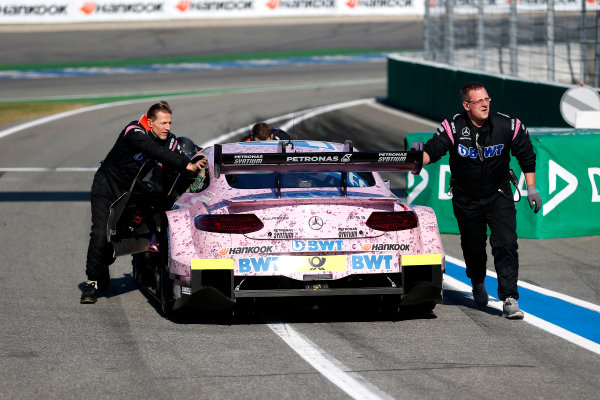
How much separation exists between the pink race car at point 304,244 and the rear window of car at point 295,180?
33 centimetres

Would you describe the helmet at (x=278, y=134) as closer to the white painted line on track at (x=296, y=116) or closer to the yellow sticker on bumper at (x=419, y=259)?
the yellow sticker on bumper at (x=419, y=259)

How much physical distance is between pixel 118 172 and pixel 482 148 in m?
2.97

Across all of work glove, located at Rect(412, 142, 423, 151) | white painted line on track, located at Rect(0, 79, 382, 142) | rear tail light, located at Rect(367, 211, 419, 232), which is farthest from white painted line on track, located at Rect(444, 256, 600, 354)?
white painted line on track, located at Rect(0, 79, 382, 142)

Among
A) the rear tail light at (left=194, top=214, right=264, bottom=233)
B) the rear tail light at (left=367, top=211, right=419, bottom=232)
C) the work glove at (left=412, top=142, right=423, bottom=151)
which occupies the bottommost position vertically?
the rear tail light at (left=367, top=211, right=419, bottom=232)

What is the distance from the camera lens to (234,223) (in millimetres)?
7980

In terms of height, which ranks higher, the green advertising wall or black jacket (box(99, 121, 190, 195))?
black jacket (box(99, 121, 190, 195))

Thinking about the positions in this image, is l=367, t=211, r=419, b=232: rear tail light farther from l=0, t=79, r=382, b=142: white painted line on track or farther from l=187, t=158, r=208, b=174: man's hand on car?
l=0, t=79, r=382, b=142: white painted line on track

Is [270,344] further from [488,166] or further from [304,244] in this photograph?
[488,166]

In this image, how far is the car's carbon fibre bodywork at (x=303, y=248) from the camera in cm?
793

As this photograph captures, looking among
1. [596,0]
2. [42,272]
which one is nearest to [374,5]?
[596,0]

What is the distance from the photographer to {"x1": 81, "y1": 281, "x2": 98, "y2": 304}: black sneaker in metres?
9.23

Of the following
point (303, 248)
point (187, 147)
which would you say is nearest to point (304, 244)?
point (303, 248)

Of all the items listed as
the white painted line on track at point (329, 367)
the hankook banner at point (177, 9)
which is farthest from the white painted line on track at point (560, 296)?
the hankook banner at point (177, 9)

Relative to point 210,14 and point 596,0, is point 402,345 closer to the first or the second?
point 596,0
